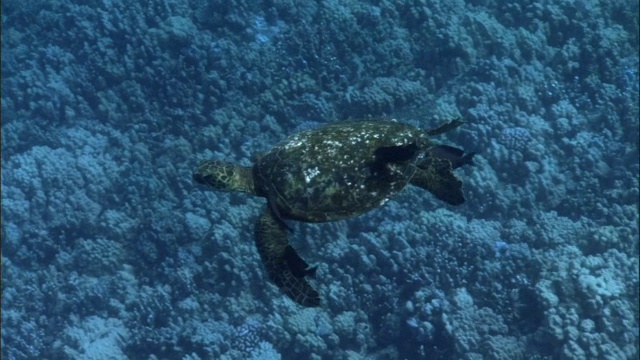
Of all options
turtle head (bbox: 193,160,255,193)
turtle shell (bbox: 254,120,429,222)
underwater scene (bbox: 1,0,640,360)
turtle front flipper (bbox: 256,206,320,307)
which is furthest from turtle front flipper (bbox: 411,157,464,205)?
turtle head (bbox: 193,160,255,193)

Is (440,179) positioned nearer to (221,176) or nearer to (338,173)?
(338,173)

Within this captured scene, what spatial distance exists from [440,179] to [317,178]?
4.78ft

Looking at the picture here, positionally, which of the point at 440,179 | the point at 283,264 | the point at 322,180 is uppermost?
the point at 322,180

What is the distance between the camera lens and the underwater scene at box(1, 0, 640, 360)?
5.91 metres

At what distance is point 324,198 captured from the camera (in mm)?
4449

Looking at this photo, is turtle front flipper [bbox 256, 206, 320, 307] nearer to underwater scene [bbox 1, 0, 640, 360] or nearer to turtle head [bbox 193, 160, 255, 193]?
underwater scene [bbox 1, 0, 640, 360]

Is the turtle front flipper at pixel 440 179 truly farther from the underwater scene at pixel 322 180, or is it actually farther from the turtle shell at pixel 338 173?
the turtle shell at pixel 338 173

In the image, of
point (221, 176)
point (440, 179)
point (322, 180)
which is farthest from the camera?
point (440, 179)

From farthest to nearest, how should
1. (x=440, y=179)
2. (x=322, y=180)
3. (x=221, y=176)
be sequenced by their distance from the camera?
(x=440, y=179) < (x=221, y=176) < (x=322, y=180)

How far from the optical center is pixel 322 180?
4.46 metres

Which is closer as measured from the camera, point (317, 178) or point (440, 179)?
point (317, 178)

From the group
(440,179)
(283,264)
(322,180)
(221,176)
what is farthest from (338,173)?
(440,179)

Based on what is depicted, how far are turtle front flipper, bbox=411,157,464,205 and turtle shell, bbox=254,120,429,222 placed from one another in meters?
0.29

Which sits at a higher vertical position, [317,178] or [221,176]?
[317,178]
